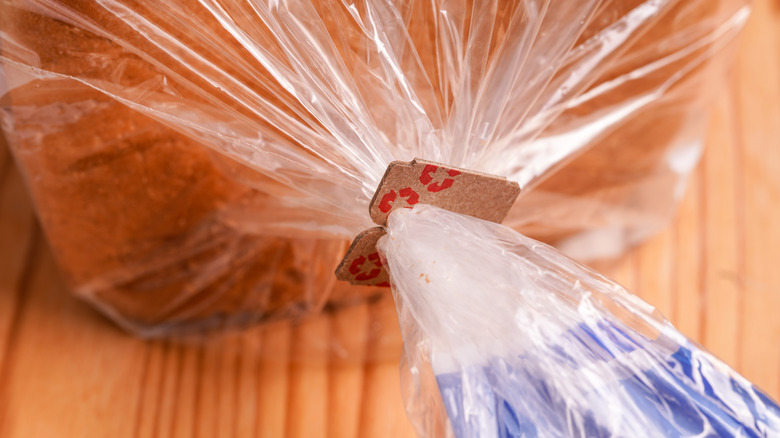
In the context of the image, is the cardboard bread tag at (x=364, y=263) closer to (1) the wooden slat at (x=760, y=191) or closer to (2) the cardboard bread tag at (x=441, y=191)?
(2) the cardboard bread tag at (x=441, y=191)

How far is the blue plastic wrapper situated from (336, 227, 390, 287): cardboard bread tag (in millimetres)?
17

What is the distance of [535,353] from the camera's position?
0.46m

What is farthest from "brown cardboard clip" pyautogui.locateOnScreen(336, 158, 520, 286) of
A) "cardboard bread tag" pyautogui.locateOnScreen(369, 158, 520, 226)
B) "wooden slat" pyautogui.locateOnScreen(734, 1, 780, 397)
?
"wooden slat" pyautogui.locateOnScreen(734, 1, 780, 397)

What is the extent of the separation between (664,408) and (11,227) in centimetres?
71

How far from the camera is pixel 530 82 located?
0.54m

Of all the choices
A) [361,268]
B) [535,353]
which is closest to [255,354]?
[361,268]

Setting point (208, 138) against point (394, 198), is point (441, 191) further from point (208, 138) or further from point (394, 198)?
point (208, 138)

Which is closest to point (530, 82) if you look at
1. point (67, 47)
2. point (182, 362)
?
point (67, 47)

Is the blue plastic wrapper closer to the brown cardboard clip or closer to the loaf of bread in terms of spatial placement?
the brown cardboard clip

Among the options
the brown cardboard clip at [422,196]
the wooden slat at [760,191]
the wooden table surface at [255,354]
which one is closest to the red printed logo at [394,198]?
the brown cardboard clip at [422,196]

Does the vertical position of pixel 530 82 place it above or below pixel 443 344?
above

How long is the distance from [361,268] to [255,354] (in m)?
0.28

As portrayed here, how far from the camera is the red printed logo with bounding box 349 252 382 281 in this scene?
52cm

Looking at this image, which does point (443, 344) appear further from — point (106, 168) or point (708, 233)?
point (708, 233)
